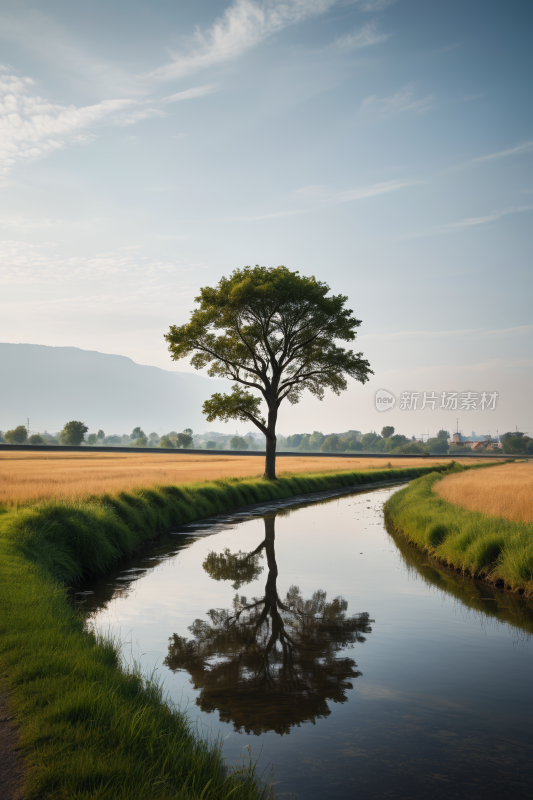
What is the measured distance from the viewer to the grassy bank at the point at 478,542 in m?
13.6

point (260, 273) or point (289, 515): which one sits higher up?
point (260, 273)

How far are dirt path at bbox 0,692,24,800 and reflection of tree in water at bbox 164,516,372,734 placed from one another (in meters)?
2.79

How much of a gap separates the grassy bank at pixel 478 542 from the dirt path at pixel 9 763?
1194 cm

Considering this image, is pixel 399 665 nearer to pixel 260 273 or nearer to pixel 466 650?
pixel 466 650

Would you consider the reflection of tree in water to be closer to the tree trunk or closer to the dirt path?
the dirt path

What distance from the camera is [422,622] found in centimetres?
1145

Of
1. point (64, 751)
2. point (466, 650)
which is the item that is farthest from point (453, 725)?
point (64, 751)

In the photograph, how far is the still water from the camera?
600 cm

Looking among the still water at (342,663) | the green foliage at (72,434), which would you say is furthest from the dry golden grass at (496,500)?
the green foliage at (72,434)

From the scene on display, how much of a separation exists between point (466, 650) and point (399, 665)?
160 centimetres

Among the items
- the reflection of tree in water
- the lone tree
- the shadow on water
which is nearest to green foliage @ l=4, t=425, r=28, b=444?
the lone tree

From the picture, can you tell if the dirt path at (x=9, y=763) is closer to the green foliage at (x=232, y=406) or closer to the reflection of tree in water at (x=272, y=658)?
the reflection of tree in water at (x=272, y=658)

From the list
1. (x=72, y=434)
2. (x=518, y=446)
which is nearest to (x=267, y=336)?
(x=72, y=434)

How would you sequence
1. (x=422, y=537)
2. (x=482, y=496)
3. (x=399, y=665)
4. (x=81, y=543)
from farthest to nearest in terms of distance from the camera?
1. (x=482, y=496)
2. (x=422, y=537)
3. (x=81, y=543)
4. (x=399, y=665)
